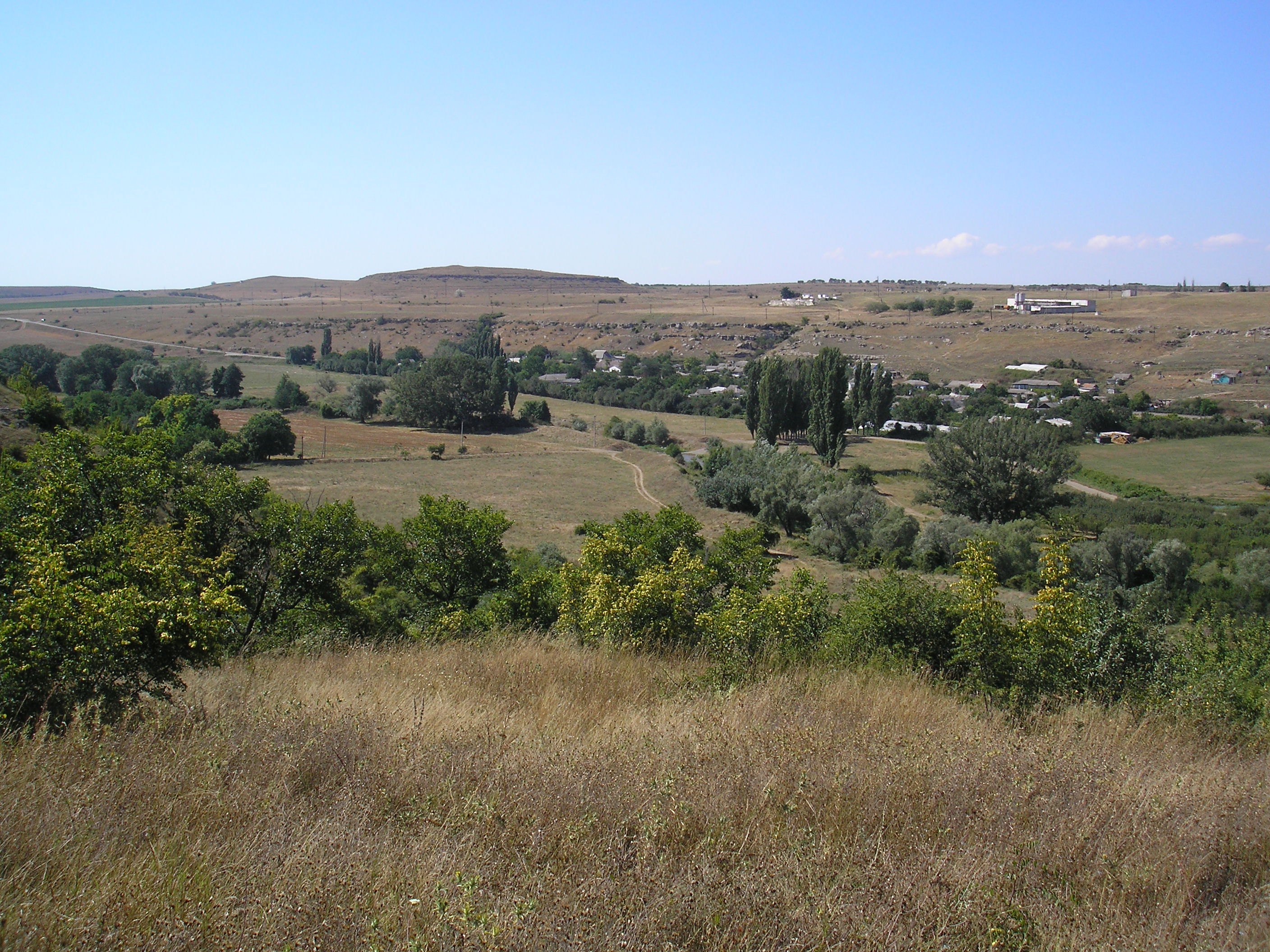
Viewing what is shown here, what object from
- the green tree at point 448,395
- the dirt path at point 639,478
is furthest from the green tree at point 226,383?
the dirt path at point 639,478

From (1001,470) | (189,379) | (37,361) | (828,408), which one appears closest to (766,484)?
(1001,470)

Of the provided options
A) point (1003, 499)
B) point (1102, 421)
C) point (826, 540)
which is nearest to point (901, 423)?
point (1102, 421)

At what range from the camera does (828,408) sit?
166 feet

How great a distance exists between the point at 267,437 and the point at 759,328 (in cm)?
8191

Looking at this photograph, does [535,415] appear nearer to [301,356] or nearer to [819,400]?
[819,400]

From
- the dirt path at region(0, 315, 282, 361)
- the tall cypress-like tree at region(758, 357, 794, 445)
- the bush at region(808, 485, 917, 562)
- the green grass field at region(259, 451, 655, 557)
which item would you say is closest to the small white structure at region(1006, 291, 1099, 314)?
the tall cypress-like tree at region(758, 357, 794, 445)

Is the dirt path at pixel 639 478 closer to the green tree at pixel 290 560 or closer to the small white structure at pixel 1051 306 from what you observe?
the green tree at pixel 290 560

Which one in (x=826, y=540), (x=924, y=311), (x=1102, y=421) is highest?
(x=924, y=311)

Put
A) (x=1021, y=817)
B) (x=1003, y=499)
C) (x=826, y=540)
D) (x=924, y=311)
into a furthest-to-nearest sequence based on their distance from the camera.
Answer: (x=924, y=311) < (x=1003, y=499) < (x=826, y=540) < (x=1021, y=817)

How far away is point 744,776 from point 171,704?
356 cm

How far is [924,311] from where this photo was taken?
122 m

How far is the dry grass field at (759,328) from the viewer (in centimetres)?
8331

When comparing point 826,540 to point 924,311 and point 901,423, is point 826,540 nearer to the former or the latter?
point 901,423

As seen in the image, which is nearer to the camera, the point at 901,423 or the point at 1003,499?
the point at 1003,499
